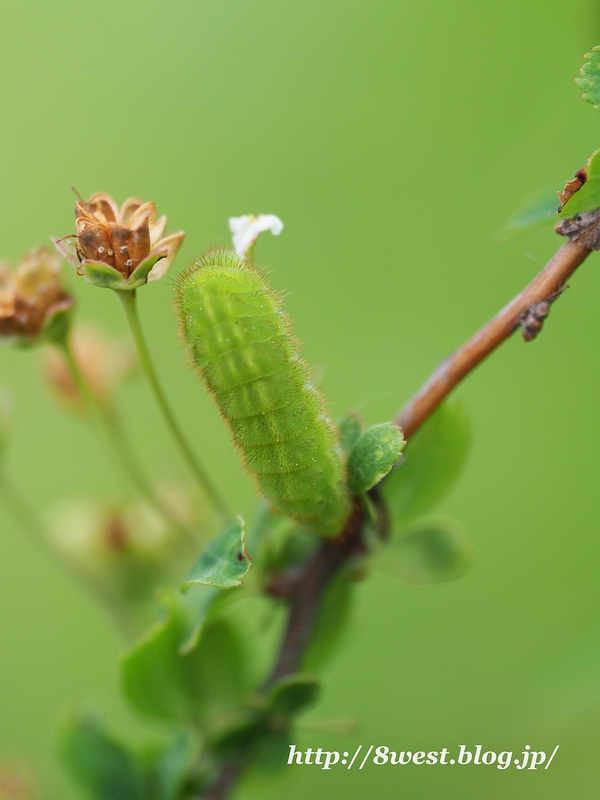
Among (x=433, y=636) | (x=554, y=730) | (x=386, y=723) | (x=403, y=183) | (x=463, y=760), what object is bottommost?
(x=463, y=760)

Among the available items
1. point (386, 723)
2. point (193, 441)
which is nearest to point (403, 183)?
point (193, 441)

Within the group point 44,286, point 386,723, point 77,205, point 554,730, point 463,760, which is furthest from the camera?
point 386,723

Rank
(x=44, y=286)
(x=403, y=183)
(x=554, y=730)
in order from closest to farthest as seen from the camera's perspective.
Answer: (x=44, y=286) < (x=554, y=730) < (x=403, y=183)

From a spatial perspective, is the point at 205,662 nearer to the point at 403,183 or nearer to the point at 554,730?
the point at 554,730

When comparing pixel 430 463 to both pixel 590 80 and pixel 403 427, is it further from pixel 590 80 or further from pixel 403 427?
pixel 590 80

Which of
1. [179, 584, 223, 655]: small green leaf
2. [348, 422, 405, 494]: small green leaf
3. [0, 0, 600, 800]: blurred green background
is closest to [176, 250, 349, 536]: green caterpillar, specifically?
[348, 422, 405, 494]: small green leaf

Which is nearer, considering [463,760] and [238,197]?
[463,760]

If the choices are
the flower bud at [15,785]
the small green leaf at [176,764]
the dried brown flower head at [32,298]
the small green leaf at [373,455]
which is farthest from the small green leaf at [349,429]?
the flower bud at [15,785]
